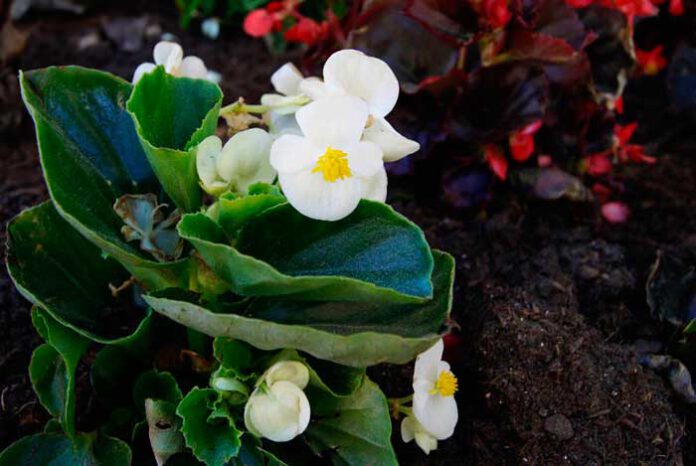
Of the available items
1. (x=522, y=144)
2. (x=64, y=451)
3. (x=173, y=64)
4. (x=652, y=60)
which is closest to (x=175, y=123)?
(x=173, y=64)

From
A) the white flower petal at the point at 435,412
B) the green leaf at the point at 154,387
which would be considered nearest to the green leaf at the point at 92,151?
the green leaf at the point at 154,387

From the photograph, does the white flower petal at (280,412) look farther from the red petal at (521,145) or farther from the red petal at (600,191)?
the red petal at (600,191)

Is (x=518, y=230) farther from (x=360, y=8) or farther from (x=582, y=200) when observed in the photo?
(x=360, y=8)

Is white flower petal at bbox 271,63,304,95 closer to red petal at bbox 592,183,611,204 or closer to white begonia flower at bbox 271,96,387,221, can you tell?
white begonia flower at bbox 271,96,387,221

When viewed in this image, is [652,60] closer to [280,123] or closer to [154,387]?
[280,123]

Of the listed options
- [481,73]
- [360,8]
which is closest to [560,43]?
[481,73]
